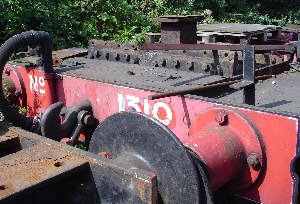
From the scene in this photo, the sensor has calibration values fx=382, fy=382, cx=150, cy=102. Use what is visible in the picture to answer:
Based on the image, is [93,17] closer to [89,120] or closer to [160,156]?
[89,120]

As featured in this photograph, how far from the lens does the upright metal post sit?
245cm

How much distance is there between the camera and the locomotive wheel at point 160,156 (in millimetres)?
1822

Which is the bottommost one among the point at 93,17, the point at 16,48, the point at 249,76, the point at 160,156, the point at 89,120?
the point at 89,120

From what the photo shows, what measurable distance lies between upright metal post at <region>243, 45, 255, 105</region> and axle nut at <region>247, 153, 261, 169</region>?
1.26ft

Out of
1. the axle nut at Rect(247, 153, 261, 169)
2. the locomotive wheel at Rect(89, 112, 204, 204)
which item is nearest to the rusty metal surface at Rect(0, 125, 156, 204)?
the locomotive wheel at Rect(89, 112, 204, 204)

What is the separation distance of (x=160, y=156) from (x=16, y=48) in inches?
84.0

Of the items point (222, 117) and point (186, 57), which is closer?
point (222, 117)

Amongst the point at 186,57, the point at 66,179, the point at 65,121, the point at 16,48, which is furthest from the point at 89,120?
the point at 66,179

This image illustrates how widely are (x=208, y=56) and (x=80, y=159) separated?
2.27m

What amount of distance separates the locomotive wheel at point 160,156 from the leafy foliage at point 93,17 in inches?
252

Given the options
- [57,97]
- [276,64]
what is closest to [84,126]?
Answer: [57,97]

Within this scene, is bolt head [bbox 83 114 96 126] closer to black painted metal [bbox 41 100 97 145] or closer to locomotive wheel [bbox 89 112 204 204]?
black painted metal [bbox 41 100 97 145]

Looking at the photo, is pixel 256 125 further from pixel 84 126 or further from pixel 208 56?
pixel 84 126

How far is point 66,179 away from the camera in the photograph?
1573 mm
